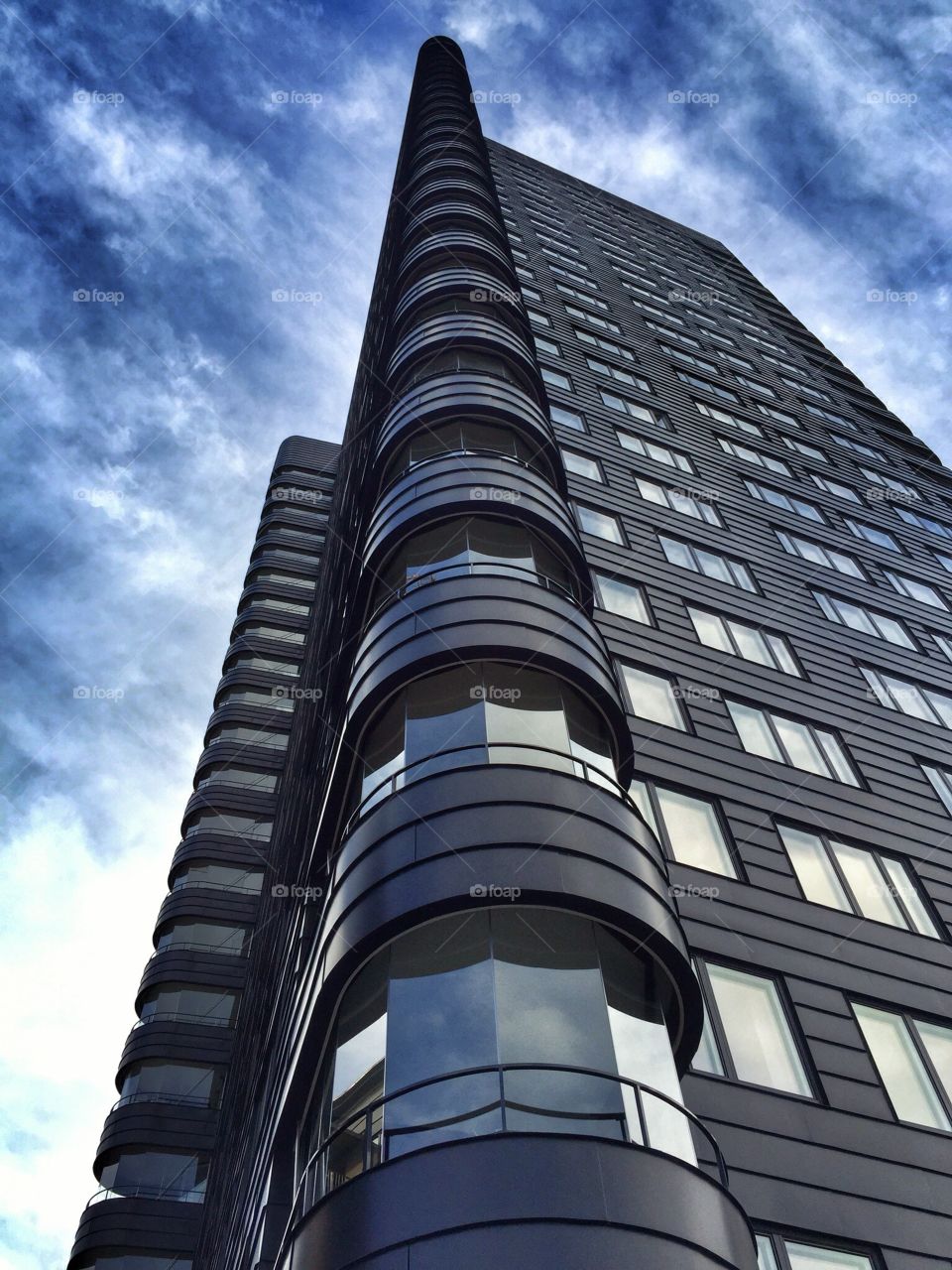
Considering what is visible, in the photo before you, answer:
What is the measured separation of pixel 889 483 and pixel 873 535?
21.8 ft

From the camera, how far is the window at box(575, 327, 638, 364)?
35.0 meters

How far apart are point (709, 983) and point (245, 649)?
4121cm

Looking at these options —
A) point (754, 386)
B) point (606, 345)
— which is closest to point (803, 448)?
point (754, 386)

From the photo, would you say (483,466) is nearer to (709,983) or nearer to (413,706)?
(413,706)

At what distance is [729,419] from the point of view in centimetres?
3512

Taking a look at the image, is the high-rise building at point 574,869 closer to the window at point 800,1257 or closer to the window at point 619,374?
the window at point 800,1257

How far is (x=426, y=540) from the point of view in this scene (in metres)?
16.5

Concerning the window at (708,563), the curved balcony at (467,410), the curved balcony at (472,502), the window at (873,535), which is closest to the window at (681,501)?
the window at (708,563)

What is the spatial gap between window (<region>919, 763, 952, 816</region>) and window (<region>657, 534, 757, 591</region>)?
607cm

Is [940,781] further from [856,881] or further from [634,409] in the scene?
[634,409]

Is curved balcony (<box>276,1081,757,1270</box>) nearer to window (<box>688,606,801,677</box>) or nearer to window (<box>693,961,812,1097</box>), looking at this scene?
window (<box>693,961,812,1097</box>)

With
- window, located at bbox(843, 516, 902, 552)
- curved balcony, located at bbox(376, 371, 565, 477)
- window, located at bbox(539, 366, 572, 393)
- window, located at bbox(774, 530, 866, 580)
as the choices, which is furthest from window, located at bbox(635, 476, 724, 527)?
window, located at bbox(843, 516, 902, 552)

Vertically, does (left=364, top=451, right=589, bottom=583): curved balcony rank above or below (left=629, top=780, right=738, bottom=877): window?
above

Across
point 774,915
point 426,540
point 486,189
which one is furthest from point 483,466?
point 486,189
